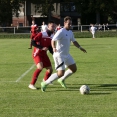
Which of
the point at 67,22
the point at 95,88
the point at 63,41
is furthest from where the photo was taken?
the point at 95,88

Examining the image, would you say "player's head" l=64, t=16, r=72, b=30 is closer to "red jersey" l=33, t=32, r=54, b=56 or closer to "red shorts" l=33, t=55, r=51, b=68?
"red jersey" l=33, t=32, r=54, b=56

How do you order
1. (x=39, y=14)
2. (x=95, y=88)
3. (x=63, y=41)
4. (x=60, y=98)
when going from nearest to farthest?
(x=60, y=98) < (x=63, y=41) < (x=95, y=88) < (x=39, y=14)

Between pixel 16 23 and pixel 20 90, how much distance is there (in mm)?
78321

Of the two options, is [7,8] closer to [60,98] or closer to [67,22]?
[67,22]

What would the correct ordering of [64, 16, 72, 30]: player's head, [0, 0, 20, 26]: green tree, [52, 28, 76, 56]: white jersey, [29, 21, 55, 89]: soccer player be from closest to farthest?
[64, 16, 72, 30]: player's head
[52, 28, 76, 56]: white jersey
[29, 21, 55, 89]: soccer player
[0, 0, 20, 26]: green tree

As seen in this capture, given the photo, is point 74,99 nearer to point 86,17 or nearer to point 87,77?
point 87,77

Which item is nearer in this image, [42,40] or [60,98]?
[60,98]

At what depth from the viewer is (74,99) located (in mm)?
9039

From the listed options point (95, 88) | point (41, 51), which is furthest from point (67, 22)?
point (95, 88)

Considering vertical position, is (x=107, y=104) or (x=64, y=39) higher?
(x=64, y=39)

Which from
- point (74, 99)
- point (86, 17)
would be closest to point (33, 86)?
point (74, 99)

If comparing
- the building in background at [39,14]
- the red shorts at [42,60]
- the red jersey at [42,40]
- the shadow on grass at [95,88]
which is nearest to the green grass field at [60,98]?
the shadow on grass at [95,88]

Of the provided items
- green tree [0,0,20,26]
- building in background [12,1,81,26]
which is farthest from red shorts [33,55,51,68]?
building in background [12,1,81,26]

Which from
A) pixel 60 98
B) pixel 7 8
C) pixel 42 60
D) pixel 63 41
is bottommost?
pixel 60 98
